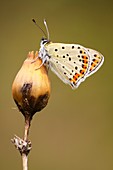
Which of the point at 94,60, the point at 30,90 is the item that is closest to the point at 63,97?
the point at 94,60

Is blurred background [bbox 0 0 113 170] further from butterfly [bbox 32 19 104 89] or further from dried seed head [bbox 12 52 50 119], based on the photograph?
dried seed head [bbox 12 52 50 119]

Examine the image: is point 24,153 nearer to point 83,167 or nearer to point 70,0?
point 83,167

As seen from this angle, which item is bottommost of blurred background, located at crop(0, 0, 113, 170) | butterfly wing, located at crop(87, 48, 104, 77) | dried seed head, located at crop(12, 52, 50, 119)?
dried seed head, located at crop(12, 52, 50, 119)

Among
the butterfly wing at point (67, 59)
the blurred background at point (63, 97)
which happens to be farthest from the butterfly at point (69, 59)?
the blurred background at point (63, 97)

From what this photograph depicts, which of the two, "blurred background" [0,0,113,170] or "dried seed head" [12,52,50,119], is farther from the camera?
"blurred background" [0,0,113,170]

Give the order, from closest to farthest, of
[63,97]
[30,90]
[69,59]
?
[30,90] → [69,59] → [63,97]

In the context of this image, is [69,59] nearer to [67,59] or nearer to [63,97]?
[67,59]

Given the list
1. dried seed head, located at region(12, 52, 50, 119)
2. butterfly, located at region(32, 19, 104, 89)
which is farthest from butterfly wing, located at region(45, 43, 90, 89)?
dried seed head, located at region(12, 52, 50, 119)
